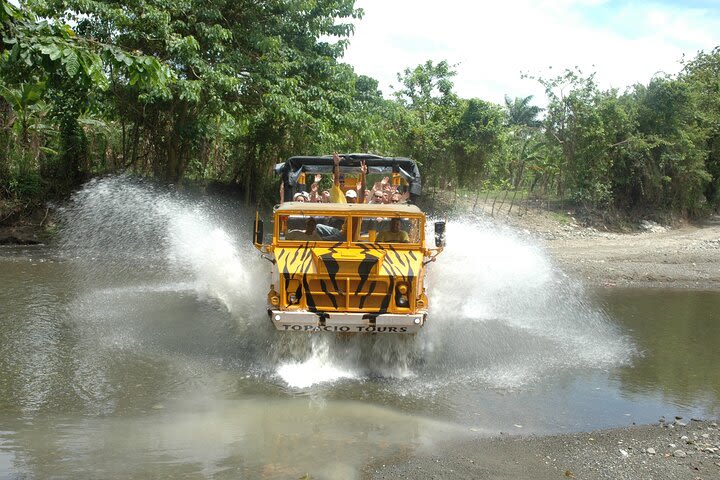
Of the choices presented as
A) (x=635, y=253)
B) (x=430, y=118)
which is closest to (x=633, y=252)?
(x=635, y=253)

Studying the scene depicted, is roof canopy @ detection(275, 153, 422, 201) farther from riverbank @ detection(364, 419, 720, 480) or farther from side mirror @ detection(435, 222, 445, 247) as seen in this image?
riverbank @ detection(364, 419, 720, 480)

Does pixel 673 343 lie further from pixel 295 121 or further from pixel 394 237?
pixel 295 121

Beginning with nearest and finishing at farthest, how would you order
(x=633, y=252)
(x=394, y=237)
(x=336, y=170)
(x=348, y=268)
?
(x=348, y=268)
(x=394, y=237)
(x=336, y=170)
(x=633, y=252)

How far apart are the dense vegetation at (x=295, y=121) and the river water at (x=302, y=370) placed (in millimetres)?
3594

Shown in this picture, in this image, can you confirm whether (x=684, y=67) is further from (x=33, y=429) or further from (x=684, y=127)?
(x=33, y=429)

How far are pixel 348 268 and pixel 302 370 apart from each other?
1.47m

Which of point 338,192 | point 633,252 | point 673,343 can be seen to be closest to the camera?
point 673,343

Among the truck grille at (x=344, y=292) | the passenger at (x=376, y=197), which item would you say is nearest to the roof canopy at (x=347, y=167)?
the passenger at (x=376, y=197)

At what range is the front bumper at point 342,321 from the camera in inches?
307

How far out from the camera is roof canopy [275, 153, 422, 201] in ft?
37.3

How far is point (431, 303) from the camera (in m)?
10.3

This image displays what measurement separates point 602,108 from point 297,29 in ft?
42.3

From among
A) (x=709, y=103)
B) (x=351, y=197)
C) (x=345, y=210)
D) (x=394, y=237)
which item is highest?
(x=709, y=103)

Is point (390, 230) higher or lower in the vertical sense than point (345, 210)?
lower
